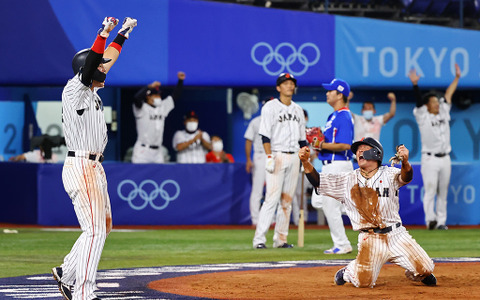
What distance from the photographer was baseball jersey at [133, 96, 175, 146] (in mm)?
16000

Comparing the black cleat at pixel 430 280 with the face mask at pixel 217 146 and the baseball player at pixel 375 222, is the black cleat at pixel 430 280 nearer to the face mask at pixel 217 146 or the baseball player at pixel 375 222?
the baseball player at pixel 375 222

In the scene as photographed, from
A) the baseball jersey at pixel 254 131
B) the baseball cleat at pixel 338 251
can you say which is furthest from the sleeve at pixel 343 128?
the baseball jersey at pixel 254 131

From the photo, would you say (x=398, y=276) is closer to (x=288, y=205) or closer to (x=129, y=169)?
(x=288, y=205)

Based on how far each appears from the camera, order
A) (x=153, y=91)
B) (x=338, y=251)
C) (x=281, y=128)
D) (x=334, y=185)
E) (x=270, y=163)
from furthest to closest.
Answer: (x=153, y=91)
(x=281, y=128)
(x=270, y=163)
(x=338, y=251)
(x=334, y=185)

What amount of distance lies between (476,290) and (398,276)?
4.19 feet

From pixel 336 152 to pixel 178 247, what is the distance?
2.74 metres

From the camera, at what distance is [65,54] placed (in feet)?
51.7

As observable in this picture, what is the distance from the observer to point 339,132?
35.1ft

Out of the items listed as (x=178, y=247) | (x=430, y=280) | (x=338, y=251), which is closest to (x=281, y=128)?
(x=338, y=251)

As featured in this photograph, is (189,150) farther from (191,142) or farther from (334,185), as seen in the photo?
(334,185)

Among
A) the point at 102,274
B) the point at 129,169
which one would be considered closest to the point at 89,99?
the point at 102,274

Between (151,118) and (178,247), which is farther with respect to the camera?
(151,118)

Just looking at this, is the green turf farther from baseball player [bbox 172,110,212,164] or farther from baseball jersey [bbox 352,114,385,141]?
baseball jersey [bbox 352,114,385,141]

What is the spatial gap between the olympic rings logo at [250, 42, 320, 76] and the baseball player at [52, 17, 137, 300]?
9728 millimetres
